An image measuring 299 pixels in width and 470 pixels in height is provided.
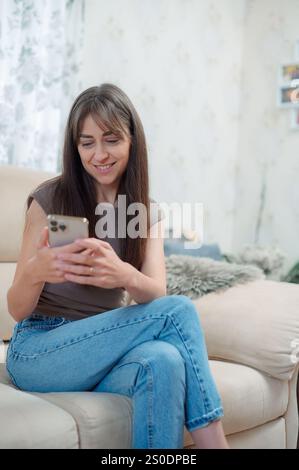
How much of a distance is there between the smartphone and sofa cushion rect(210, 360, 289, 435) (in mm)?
572

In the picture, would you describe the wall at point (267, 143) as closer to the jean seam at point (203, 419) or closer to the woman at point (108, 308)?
the woman at point (108, 308)

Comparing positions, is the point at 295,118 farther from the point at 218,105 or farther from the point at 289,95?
the point at 218,105

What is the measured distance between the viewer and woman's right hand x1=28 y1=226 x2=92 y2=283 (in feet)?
3.91

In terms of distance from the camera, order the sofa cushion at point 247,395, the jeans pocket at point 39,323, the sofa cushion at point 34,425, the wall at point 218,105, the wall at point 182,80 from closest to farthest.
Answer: the sofa cushion at point 34,425 < the jeans pocket at point 39,323 < the sofa cushion at point 247,395 < the wall at point 182,80 < the wall at point 218,105

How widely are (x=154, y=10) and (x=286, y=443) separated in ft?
8.52

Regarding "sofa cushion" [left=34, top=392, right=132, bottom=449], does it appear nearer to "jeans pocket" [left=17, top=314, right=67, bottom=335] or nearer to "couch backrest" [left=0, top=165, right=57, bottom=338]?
"jeans pocket" [left=17, top=314, right=67, bottom=335]

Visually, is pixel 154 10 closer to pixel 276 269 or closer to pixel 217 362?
pixel 276 269

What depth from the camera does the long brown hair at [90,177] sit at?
4.58 ft

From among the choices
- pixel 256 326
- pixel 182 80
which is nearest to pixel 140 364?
pixel 256 326

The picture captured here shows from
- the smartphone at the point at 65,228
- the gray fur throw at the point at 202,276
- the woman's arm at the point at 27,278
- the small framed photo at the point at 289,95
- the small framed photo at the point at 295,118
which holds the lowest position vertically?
the gray fur throw at the point at 202,276

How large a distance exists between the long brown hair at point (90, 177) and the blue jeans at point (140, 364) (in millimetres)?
245

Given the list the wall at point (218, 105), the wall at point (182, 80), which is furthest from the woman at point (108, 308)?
the wall at point (218, 105)
